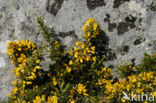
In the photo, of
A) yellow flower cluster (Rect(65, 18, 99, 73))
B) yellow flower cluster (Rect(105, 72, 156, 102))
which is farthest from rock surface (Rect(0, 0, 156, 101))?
yellow flower cluster (Rect(105, 72, 156, 102))

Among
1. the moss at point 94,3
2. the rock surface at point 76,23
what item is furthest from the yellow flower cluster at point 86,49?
the moss at point 94,3

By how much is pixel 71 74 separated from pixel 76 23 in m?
1.12

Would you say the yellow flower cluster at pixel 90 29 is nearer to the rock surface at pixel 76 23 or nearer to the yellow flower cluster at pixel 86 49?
the yellow flower cluster at pixel 86 49

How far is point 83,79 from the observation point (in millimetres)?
4293

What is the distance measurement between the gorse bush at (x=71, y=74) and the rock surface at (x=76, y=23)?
20cm

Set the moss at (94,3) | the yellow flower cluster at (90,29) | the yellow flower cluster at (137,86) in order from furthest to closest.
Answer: the moss at (94,3), the yellow flower cluster at (90,29), the yellow flower cluster at (137,86)

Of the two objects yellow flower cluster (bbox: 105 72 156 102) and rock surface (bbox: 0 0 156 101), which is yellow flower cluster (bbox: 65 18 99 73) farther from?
yellow flower cluster (bbox: 105 72 156 102)

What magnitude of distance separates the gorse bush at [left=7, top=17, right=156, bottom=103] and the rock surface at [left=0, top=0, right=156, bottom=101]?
20 cm

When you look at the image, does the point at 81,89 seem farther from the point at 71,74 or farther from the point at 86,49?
the point at 86,49

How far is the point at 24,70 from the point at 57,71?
0.69 metres

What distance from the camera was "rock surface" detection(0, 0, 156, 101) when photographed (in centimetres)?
400

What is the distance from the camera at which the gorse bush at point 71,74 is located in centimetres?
388

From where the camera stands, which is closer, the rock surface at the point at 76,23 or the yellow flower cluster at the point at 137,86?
the yellow flower cluster at the point at 137,86

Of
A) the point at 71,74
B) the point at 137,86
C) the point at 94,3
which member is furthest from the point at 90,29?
the point at 137,86
